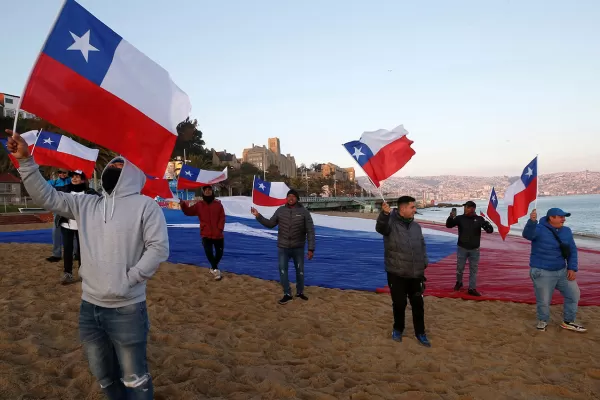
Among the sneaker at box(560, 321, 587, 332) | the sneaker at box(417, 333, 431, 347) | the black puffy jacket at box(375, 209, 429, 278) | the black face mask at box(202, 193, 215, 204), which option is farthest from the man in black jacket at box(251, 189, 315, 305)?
the sneaker at box(560, 321, 587, 332)

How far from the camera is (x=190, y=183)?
8586 mm

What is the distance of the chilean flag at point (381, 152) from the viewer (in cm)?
634

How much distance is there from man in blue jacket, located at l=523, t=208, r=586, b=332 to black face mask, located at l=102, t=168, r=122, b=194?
5.67 m

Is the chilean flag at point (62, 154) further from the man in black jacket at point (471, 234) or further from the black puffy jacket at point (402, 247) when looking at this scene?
the man in black jacket at point (471, 234)

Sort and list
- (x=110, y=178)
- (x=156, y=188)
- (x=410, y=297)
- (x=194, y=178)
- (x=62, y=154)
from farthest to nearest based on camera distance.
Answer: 1. (x=194, y=178)
2. (x=62, y=154)
3. (x=156, y=188)
4. (x=410, y=297)
5. (x=110, y=178)

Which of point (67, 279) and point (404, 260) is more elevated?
point (404, 260)

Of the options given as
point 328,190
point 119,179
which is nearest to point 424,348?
point 119,179

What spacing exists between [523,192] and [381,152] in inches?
138

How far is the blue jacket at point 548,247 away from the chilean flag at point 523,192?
6.70 feet

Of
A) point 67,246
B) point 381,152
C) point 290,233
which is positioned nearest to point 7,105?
point 67,246

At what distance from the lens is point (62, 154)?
8.05 m

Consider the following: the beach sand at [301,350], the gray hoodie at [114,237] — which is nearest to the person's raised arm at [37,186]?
the gray hoodie at [114,237]

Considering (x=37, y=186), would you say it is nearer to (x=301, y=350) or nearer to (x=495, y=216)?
(x=301, y=350)

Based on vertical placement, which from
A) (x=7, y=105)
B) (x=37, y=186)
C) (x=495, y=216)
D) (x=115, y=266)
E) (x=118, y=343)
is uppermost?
(x=7, y=105)
